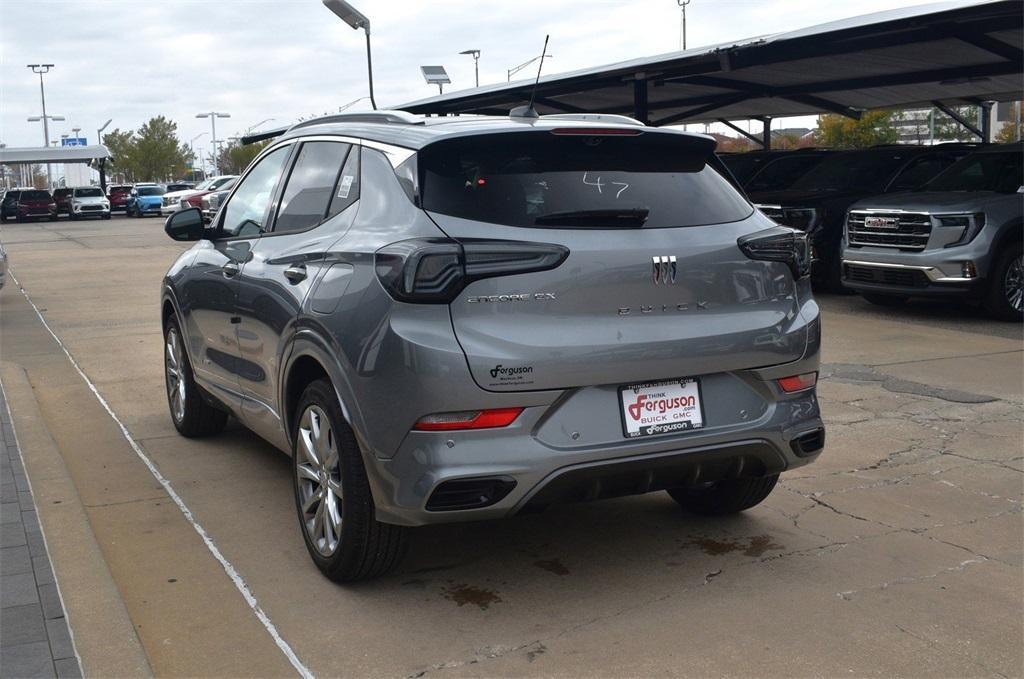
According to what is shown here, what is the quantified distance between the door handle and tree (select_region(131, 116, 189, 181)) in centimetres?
9344

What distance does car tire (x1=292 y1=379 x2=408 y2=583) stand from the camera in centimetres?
418

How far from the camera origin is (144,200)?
2106 inches

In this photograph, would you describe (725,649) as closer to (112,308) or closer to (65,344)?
(65,344)

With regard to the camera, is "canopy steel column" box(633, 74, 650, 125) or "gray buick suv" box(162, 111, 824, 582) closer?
"gray buick suv" box(162, 111, 824, 582)

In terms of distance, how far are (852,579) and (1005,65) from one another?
50.3 ft

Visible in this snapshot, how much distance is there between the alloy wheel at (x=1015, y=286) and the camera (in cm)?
1151

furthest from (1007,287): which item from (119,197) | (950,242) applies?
(119,197)

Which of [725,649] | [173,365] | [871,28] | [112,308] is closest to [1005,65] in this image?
[871,28]

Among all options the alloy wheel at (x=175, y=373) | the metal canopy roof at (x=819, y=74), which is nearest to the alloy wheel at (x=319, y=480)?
the alloy wheel at (x=175, y=373)

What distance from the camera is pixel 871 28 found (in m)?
13.5

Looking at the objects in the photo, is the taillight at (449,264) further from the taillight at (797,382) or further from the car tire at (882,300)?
the car tire at (882,300)

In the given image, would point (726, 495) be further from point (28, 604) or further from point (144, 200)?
point (144, 200)

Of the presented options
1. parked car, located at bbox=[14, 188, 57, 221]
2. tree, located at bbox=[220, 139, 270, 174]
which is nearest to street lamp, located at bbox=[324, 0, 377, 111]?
parked car, located at bbox=[14, 188, 57, 221]

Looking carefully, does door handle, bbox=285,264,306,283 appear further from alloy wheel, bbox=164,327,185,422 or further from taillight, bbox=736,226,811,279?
alloy wheel, bbox=164,327,185,422
